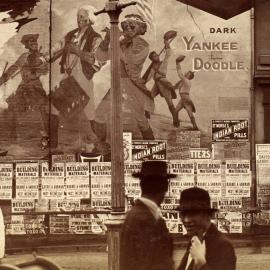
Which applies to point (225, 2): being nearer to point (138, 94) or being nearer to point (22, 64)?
point (138, 94)

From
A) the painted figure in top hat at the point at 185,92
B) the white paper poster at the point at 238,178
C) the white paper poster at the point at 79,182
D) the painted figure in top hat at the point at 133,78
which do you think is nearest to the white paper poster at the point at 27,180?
the white paper poster at the point at 79,182

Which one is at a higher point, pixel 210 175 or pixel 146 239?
pixel 210 175

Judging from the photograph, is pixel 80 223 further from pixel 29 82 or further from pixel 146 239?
pixel 146 239

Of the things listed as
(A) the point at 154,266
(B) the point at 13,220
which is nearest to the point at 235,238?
(B) the point at 13,220

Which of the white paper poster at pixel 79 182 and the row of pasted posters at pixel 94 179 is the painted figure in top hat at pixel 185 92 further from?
the white paper poster at pixel 79 182

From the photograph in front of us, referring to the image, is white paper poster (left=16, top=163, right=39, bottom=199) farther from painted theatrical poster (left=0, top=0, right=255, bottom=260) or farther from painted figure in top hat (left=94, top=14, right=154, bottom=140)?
painted figure in top hat (left=94, top=14, right=154, bottom=140)

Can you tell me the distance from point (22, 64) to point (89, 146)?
2256mm

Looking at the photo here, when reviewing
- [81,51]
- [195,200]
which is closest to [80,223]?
[81,51]

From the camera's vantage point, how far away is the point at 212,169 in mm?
16891

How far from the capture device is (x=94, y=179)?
55.3 feet

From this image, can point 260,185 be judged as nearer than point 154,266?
No

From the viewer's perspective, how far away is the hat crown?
5352mm

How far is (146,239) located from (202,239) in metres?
0.38

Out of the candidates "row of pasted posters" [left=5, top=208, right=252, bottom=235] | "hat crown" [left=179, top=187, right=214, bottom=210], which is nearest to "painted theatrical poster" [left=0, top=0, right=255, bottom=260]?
"row of pasted posters" [left=5, top=208, right=252, bottom=235]
